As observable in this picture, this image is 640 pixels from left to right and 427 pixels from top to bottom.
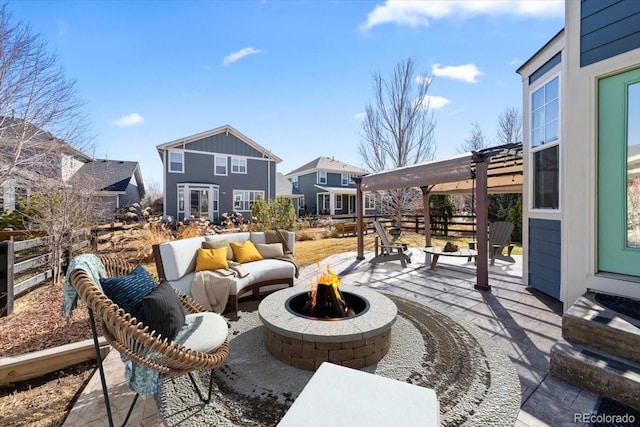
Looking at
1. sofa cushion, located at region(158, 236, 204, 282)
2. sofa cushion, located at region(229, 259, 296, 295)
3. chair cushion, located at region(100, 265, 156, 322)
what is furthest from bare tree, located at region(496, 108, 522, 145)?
chair cushion, located at region(100, 265, 156, 322)

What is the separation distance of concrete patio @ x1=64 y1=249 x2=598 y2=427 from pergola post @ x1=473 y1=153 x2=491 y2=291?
226 mm

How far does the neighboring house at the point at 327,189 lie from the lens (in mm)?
26734

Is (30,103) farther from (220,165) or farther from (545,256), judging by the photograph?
(220,165)

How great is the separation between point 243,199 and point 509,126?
19580 mm

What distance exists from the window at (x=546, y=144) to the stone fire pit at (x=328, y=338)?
394 cm

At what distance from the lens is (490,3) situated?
240 inches

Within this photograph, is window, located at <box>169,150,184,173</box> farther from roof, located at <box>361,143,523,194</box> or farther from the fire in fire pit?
the fire in fire pit

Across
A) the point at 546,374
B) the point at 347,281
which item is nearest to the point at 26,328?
the point at 347,281

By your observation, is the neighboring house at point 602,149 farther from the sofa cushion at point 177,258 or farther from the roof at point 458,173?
the sofa cushion at point 177,258

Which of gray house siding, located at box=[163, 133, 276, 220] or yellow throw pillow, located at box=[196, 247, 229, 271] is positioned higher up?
gray house siding, located at box=[163, 133, 276, 220]

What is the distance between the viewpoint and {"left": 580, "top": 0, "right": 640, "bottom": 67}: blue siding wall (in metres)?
3.04

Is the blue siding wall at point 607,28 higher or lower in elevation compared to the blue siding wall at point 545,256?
higher

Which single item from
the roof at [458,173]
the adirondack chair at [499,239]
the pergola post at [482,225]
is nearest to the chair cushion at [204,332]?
the pergola post at [482,225]

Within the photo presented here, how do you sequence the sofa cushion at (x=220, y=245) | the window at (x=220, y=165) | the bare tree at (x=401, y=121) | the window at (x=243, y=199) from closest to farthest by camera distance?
the sofa cushion at (x=220, y=245) → the bare tree at (x=401, y=121) → the window at (x=220, y=165) → the window at (x=243, y=199)
